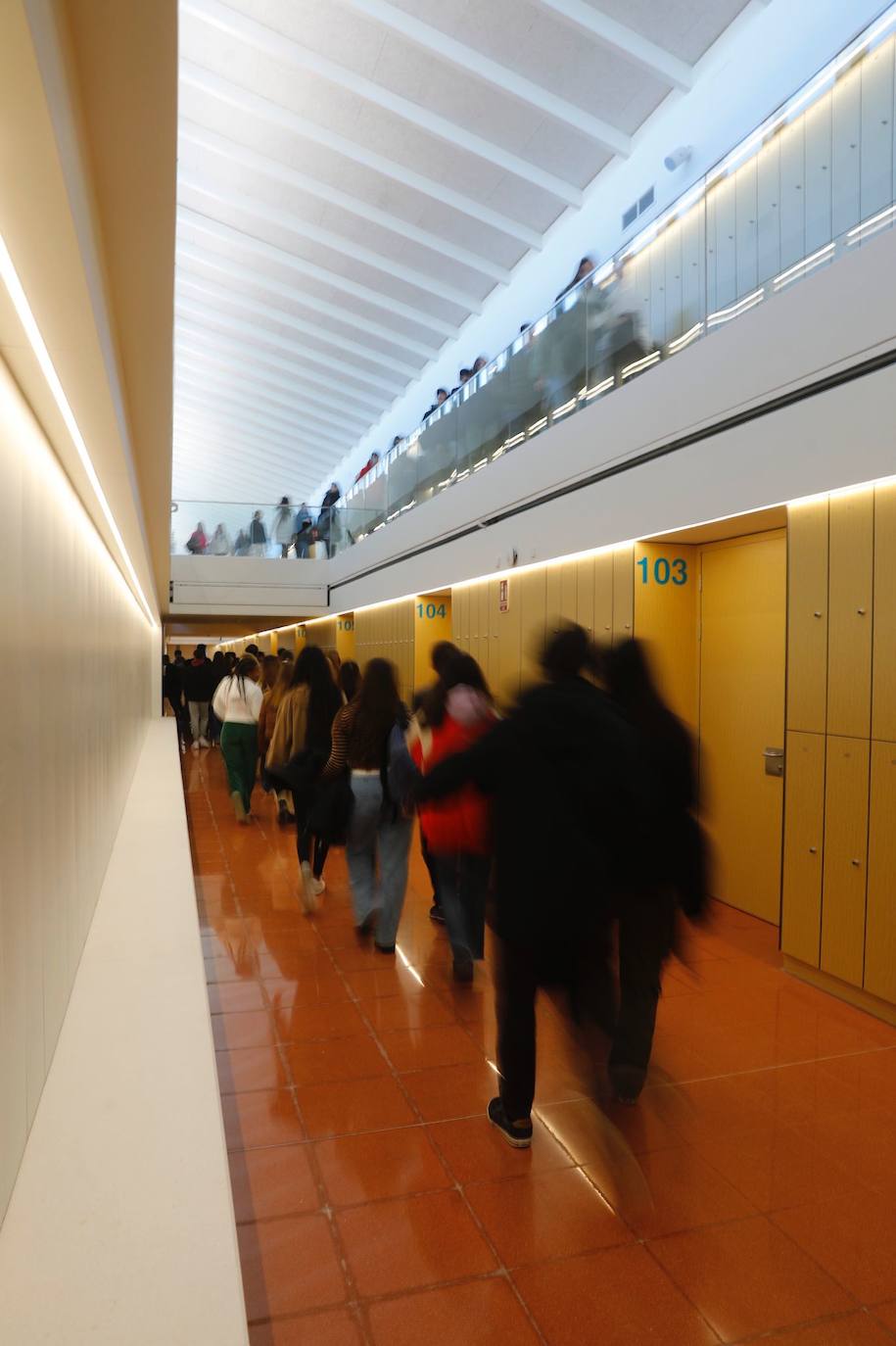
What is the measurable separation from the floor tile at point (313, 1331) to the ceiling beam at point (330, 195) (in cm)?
1647

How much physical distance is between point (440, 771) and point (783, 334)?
3.76 metres

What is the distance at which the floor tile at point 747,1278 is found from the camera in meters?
2.43

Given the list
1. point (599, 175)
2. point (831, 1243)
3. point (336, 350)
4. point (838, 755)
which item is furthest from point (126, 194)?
point (336, 350)

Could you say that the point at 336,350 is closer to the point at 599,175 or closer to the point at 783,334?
the point at 599,175

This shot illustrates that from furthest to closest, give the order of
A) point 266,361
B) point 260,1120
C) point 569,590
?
1. point 266,361
2. point 569,590
3. point 260,1120

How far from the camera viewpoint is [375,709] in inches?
218

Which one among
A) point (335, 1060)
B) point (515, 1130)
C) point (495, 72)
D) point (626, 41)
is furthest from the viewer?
point (495, 72)

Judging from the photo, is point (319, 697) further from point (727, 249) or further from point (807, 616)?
point (727, 249)

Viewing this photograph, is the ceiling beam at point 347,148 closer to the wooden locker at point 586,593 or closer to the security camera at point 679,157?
the security camera at point 679,157

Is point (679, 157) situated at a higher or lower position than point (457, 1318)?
higher

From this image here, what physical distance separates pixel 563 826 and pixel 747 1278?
1423 millimetres

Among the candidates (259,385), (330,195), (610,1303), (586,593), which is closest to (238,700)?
(586,593)

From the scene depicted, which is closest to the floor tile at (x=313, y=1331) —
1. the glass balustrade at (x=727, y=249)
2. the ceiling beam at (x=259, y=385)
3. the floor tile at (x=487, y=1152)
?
the floor tile at (x=487, y=1152)

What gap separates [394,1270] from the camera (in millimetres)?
2592
